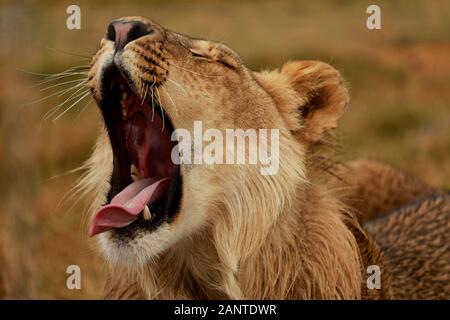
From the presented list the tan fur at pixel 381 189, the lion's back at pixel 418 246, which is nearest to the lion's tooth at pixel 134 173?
the lion's back at pixel 418 246

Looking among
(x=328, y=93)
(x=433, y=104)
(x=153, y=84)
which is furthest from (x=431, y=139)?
(x=153, y=84)

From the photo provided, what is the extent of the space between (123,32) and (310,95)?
3.84 ft

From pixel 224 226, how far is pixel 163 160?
1.28 ft

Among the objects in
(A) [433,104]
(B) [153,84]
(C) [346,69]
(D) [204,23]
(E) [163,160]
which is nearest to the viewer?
(B) [153,84]

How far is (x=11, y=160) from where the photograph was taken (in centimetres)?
834

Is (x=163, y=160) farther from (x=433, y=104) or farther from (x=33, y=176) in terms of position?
(x=433, y=104)

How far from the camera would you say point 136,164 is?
15.6ft

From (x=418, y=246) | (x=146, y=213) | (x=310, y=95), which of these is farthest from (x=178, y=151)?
(x=418, y=246)

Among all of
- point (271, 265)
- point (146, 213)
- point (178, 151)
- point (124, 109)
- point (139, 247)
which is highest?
point (124, 109)

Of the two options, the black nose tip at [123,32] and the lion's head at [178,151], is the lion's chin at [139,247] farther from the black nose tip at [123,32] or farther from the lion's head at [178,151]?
the black nose tip at [123,32]

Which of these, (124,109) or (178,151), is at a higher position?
(124,109)

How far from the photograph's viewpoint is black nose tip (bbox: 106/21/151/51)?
14.3ft

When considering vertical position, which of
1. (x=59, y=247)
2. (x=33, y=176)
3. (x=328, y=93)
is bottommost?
(x=59, y=247)

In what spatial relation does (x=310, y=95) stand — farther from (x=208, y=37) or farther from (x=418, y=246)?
(x=208, y=37)
